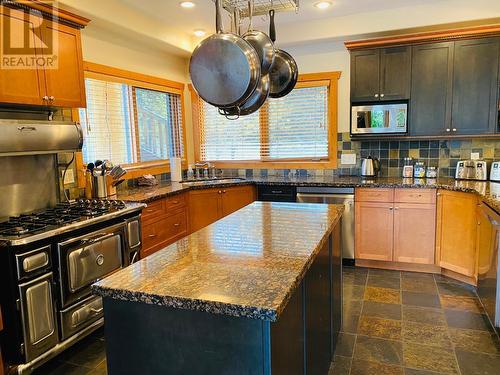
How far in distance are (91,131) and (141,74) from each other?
3.22 ft

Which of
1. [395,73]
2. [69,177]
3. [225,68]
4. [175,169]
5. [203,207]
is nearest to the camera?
[225,68]

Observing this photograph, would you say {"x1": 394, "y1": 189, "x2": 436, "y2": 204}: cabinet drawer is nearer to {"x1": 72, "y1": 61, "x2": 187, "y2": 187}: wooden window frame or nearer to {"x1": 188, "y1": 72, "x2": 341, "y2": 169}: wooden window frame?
{"x1": 188, "y1": 72, "x2": 341, "y2": 169}: wooden window frame

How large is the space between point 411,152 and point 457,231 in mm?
1138

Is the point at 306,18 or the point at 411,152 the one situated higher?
the point at 306,18

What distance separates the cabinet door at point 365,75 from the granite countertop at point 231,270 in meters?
2.35

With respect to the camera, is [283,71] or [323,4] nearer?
[283,71]

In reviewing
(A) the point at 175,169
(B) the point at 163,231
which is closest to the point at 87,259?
(B) the point at 163,231

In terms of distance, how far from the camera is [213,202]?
426cm

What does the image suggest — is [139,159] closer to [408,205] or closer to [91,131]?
[91,131]

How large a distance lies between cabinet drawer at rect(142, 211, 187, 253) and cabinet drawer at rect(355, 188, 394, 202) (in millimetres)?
1893

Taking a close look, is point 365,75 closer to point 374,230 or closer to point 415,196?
point 415,196

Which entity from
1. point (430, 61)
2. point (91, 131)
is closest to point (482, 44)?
point (430, 61)

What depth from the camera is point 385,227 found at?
12.6 ft

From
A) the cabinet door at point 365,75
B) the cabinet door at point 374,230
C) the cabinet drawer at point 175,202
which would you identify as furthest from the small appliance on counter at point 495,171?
the cabinet drawer at point 175,202
